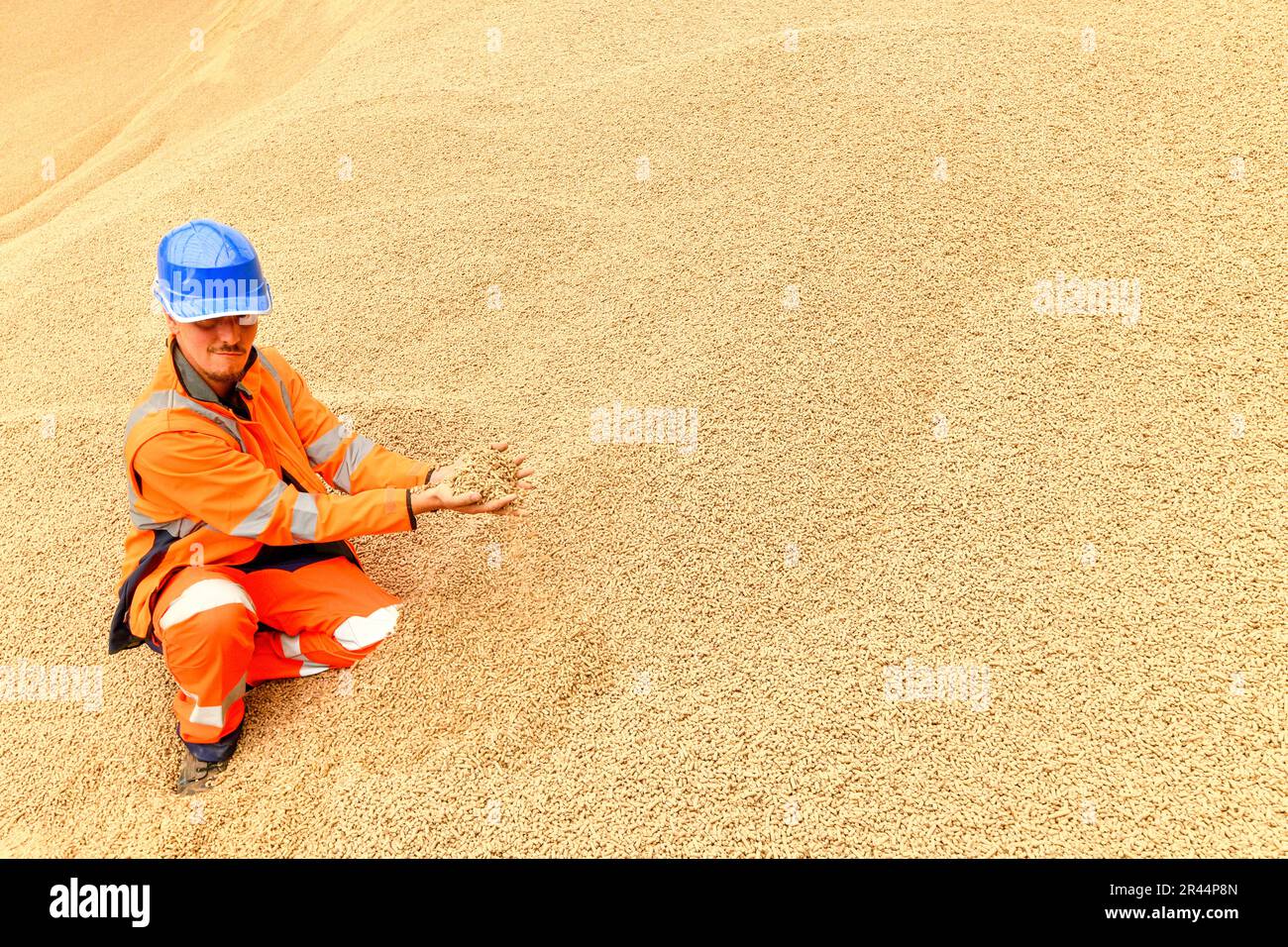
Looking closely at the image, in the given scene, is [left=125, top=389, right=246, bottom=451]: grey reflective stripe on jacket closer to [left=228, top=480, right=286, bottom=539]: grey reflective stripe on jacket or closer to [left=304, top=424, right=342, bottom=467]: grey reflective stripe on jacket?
[left=228, top=480, right=286, bottom=539]: grey reflective stripe on jacket

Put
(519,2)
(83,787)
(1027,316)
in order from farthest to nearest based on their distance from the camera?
1. (519,2)
2. (1027,316)
3. (83,787)

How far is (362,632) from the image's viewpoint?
6.51ft

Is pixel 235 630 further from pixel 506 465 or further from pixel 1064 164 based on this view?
pixel 1064 164

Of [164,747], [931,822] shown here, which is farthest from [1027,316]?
[164,747]

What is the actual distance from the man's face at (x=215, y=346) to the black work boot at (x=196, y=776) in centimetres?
79

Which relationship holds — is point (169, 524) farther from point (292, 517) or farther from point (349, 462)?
point (349, 462)

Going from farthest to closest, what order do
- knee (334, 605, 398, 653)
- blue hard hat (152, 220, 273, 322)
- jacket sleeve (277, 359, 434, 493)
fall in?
jacket sleeve (277, 359, 434, 493)
knee (334, 605, 398, 653)
blue hard hat (152, 220, 273, 322)

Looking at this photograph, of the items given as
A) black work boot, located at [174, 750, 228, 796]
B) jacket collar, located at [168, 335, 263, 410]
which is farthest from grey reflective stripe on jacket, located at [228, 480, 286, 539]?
black work boot, located at [174, 750, 228, 796]

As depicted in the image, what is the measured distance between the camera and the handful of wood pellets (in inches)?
74.0

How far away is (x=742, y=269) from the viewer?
2738 millimetres

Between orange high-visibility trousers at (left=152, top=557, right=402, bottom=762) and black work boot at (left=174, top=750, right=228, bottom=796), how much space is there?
0.02 meters

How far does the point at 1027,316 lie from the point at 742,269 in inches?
33.0

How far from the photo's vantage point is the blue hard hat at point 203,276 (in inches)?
66.4

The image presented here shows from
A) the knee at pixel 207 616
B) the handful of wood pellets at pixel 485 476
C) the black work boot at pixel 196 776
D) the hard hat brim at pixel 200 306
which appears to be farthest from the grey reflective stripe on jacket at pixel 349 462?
the black work boot at pixel 196 776
